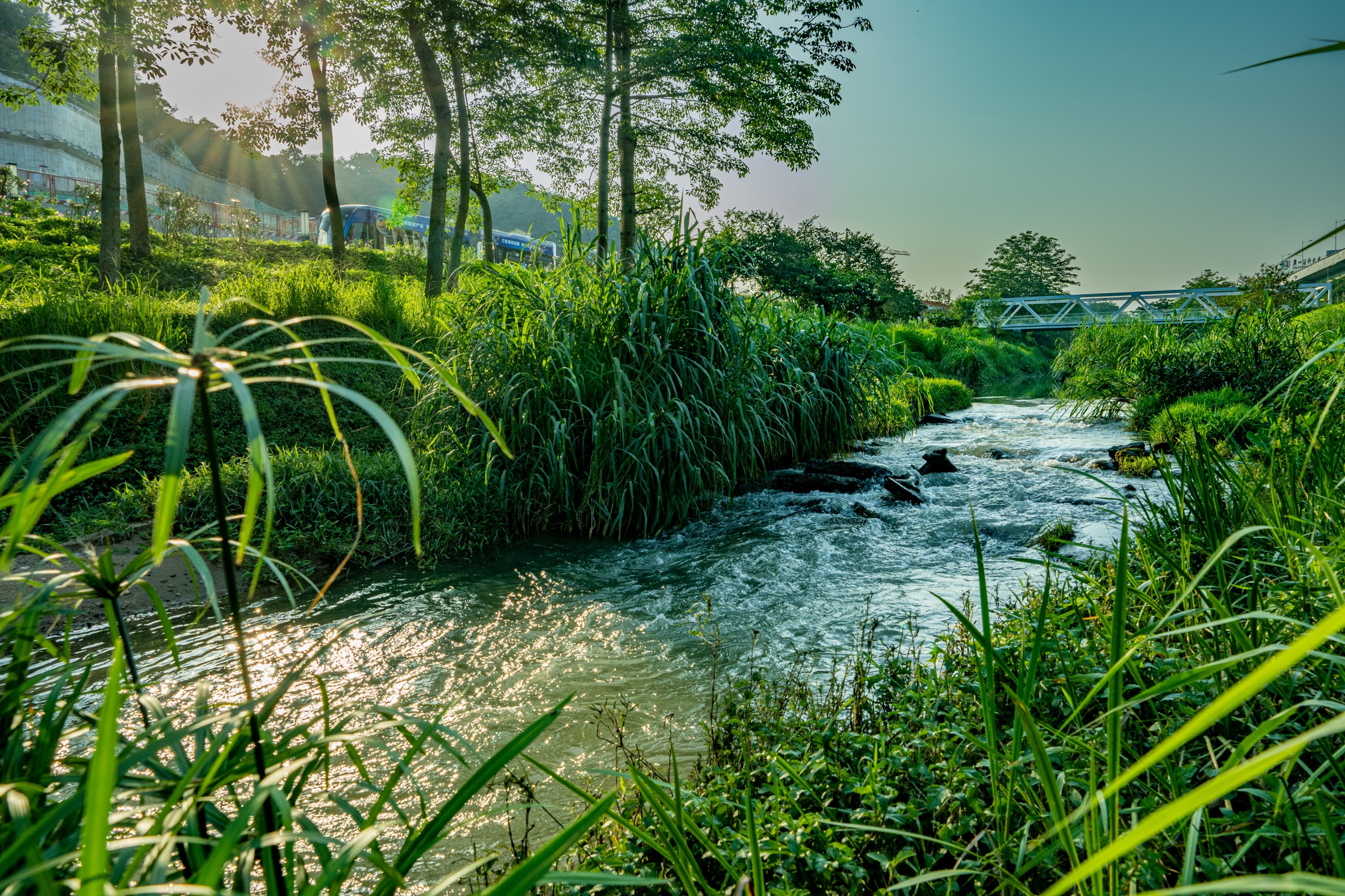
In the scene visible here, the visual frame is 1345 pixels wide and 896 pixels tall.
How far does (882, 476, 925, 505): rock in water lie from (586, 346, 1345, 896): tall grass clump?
3.52m

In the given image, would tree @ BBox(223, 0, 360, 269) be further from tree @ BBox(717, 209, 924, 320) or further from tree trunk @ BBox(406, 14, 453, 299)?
tree @ BBox(717, 209, 924, 320)

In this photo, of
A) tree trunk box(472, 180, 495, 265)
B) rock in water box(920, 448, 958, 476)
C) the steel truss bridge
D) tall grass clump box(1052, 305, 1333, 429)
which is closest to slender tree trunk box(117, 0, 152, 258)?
tree trunk box(472, 180, 495, 265)

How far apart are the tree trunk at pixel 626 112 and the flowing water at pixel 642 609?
1094cm

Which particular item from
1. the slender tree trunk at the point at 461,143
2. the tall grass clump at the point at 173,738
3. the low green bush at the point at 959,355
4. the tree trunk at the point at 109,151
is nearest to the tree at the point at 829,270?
the low green bush at the point at 959,355

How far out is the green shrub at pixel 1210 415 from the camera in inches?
260

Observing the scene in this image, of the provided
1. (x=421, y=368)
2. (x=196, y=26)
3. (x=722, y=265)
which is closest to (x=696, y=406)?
(x=722, y=265)

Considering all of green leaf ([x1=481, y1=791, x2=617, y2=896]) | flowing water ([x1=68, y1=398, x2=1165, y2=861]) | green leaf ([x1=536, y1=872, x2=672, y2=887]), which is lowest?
flowing water ([x1=68, y1=398, x2=1165, y2=861])

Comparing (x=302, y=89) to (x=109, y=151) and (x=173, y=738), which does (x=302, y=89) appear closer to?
(x=109, y=151)

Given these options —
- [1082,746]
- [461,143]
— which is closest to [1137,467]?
[1082,746]

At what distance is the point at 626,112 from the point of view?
16.5 metres

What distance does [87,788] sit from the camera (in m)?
0.60

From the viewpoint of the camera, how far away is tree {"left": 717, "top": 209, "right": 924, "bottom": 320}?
24844 millimetres

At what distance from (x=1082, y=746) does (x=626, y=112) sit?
17.3m

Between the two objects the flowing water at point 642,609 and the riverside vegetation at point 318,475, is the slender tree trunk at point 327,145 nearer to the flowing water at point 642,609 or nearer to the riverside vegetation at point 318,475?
the riverside vegetation at point 318,475
